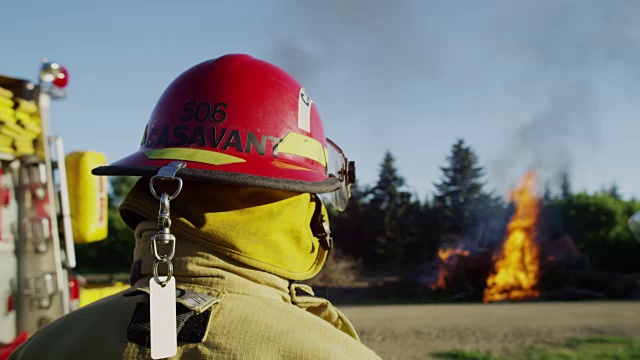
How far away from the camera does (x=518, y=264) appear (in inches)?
766

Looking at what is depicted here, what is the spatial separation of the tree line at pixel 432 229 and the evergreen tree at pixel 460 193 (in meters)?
0.08

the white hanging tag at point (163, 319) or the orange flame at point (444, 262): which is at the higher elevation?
the white hanging tag at point (163, 319)

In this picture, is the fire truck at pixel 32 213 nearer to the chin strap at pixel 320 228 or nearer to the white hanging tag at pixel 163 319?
the chin strap at pixel 320 228

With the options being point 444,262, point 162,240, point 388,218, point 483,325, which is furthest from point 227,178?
point 388,218

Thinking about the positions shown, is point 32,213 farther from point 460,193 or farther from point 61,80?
point 460,193

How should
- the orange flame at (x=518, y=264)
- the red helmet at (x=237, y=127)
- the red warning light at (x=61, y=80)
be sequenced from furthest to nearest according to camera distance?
the orange flame at (x=518, y=264)
the red warning light at (x=61, y=80)
the red helmet at (x=237, y=127)

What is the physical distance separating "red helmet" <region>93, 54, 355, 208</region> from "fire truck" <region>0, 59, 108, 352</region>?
3333 millimetres

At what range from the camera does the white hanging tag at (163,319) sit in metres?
1.14

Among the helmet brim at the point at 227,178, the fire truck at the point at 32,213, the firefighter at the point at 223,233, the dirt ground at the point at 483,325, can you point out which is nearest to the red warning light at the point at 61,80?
the fire truck at the point at 32,213

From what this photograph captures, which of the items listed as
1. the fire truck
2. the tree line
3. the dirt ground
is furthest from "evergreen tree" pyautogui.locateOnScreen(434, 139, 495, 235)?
the fire truck

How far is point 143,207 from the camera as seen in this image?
1.43m

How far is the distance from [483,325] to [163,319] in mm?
10819

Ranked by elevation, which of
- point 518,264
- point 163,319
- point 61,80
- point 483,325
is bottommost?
point 483,325

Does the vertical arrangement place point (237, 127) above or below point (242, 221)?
above
